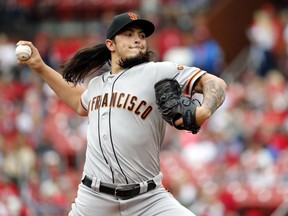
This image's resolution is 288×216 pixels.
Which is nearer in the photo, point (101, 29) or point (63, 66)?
point (63, 66)

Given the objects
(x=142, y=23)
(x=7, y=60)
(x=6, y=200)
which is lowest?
(x=6, y=200)

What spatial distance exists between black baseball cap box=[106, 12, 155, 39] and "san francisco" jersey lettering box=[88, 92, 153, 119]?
1.39 ft

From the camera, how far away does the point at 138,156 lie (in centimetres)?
568

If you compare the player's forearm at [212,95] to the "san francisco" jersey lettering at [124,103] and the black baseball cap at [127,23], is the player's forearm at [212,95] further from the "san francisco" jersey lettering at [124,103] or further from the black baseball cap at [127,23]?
the black baseball cap at [127,23]

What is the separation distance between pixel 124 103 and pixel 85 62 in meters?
0.76

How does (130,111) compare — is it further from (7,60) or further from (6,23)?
(6,23)

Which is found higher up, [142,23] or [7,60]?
[142,23]

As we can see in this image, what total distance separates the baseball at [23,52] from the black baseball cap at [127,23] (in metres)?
0.73

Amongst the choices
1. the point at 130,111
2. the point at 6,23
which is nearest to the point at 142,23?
the point at 130,111

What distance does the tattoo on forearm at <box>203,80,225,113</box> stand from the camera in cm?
526

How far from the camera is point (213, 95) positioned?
5301 millimetres

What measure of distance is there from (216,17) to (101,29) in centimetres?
250

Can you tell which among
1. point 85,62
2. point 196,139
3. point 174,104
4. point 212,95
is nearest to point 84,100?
point 85,62

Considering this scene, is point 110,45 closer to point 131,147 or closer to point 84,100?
point 84,100
